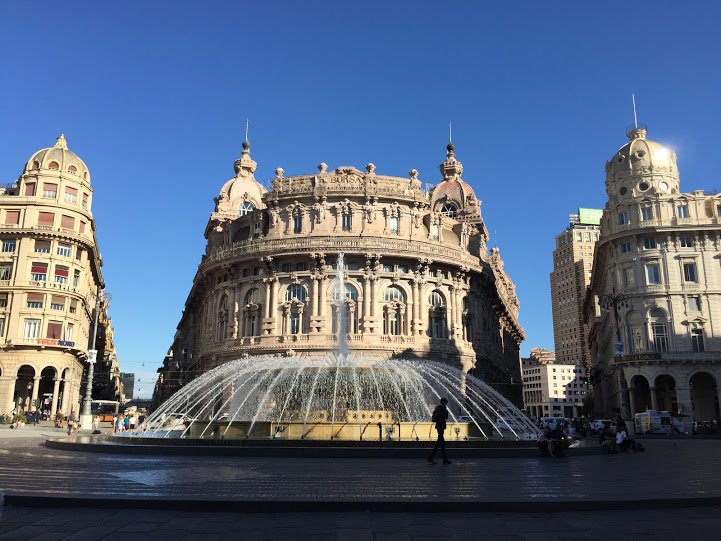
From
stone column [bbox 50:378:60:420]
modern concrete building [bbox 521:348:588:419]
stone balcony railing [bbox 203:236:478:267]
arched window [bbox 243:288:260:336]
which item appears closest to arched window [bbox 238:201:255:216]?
stone balcony railing [bbox 203:236:478:267]

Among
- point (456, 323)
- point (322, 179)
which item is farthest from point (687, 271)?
point (322, 179)

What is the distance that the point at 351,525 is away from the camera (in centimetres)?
788

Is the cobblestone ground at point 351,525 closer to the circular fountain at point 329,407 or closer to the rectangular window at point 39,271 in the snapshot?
the circular fountain at point 329,407

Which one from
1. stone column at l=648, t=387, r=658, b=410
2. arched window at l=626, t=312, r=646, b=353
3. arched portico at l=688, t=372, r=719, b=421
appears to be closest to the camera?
stone column at l=648, t=387, r=658, b=410

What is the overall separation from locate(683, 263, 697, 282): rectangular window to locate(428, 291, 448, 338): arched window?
850 inches

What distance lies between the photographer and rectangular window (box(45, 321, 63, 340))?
5440cm

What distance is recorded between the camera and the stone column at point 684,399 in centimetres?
5147

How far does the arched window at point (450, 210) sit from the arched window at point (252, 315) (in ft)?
78.1

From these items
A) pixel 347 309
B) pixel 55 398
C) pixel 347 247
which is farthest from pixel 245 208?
pixel 55 398

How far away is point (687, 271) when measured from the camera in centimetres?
5472

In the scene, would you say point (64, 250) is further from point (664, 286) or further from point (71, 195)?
point (664, 286)

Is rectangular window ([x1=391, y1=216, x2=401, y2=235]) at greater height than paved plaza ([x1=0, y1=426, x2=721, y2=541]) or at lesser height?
greater

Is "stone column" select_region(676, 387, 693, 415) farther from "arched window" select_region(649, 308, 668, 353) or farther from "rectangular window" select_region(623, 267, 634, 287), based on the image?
"rectangular window" select_region(623, 267, 634, 287)

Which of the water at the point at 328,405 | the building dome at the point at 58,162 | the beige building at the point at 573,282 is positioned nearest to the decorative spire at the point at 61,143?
the building dome at the point at 58,162
